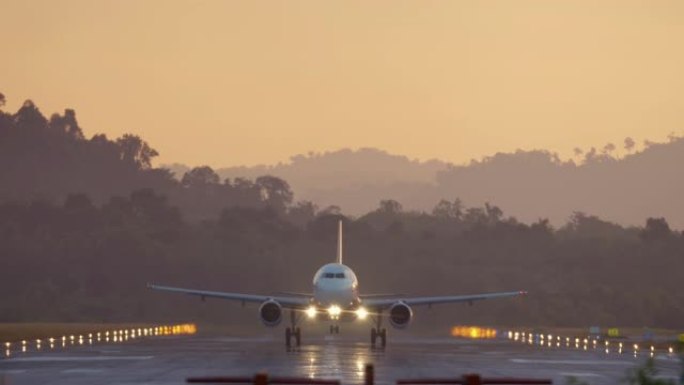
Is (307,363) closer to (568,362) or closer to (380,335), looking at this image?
(568,362)

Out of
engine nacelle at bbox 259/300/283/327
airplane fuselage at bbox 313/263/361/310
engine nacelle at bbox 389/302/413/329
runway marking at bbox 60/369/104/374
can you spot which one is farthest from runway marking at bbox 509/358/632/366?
engine nacelle at bbox 259/300/283/327

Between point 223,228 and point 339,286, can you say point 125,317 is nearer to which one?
point 223,228

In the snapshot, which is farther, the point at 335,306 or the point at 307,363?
the point at 335,306

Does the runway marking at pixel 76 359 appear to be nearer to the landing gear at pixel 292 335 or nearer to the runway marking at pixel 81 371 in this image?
the runway marking at pixel 81 371

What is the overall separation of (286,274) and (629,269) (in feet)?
142

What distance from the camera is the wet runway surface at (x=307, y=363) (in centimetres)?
4728

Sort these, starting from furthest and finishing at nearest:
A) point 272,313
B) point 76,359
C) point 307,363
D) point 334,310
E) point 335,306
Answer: point 334,310 → point 335,306 → point 272,313 → point 76,359 → point 307,363

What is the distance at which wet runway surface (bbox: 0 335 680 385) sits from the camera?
47.3 meters

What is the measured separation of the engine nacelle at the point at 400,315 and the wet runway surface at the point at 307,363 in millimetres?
1382

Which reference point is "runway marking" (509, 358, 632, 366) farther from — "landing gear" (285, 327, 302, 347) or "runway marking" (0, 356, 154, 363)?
"landing gear" (285, 327, 302, 347)

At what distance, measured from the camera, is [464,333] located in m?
113

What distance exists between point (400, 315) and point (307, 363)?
22.5 metres

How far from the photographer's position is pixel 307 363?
55781 millimetres

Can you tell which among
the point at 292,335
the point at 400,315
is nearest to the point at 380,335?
the point at 400,315
